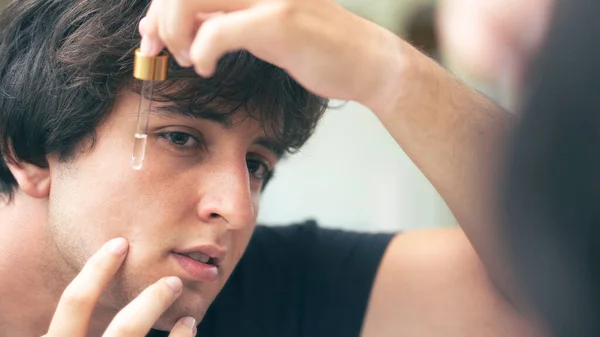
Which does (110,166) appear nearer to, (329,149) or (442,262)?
(442,262)

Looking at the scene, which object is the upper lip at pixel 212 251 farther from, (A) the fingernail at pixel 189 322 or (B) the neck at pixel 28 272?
(B) the neck at pixel 28 272

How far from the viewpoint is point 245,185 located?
1.21 meters

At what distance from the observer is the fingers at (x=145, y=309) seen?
3.58 ft

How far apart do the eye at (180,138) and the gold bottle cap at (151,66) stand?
235mm

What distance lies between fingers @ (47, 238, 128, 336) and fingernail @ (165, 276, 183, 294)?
3.4 inches

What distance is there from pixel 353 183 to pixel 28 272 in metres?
1.86

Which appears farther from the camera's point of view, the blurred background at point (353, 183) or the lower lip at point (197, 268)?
the blurred background at point (353, 183)

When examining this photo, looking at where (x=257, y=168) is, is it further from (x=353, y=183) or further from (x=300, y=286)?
(x=353, y=183)

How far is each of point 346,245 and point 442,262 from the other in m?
0.23

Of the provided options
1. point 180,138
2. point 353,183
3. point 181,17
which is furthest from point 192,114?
point 353,183

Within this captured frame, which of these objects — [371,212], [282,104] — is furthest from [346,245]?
[371,212]

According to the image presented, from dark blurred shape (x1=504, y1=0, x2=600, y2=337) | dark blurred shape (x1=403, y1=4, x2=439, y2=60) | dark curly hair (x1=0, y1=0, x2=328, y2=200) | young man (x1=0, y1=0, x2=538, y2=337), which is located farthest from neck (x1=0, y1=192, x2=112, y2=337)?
dark blurred shape (x1=403, y1=4, x2=439, y2=60)

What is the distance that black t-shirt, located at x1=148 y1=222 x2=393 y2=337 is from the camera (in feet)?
4.91

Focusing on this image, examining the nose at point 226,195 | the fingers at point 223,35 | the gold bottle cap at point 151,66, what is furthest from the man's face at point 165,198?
the fingers at point 223,35
